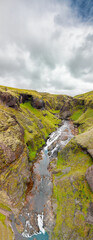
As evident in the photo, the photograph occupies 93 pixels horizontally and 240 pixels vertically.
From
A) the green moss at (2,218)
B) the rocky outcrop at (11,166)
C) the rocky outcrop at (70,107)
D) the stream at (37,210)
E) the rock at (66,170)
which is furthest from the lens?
the rocky outcrop at (70,107)

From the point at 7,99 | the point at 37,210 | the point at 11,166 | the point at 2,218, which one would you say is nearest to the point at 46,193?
the point at 37,210

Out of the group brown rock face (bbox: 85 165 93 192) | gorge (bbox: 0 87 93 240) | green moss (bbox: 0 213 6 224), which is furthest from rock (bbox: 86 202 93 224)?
green moss (bbox: 0 213 6 224)

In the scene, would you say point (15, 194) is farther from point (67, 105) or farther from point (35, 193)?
point (67, 105)

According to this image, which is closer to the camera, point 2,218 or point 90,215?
point 90,215

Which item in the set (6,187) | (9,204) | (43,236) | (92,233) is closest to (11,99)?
(6,187)

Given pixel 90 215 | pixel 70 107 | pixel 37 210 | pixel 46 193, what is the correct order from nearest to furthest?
pixel 90 215 → pixel 37 210 → pixel 46 193 → pixel 70 107

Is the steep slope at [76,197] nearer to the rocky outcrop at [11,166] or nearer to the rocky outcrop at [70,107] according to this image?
the rocky outcrop at [11,166]

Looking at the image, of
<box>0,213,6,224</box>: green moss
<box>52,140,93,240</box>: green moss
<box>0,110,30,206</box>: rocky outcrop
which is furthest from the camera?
<box>0,110,30,206</box>: rocky outcrop

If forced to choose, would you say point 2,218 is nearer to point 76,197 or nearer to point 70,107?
point 76,197

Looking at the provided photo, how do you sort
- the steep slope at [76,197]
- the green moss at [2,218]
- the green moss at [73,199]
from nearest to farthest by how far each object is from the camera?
the steep slope at [76,197]
the green moss at [73,199]
the green moss at [2,218]

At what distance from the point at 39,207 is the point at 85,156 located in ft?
57.1

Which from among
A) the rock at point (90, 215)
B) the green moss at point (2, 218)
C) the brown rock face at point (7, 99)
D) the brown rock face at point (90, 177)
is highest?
the brown rock face at point (7, 99)

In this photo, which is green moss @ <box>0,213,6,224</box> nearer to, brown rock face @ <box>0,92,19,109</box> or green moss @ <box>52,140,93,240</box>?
green moss @ <box>52,140,93,240</box>

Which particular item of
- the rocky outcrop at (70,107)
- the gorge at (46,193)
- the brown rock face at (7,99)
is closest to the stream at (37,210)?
the gorge at (46,193)
